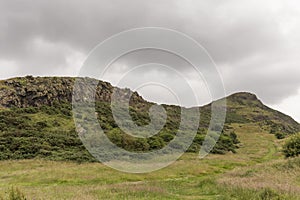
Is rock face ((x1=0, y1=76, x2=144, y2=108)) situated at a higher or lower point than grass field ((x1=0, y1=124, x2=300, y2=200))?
higher

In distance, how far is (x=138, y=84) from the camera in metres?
26.3

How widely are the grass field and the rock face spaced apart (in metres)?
43.3

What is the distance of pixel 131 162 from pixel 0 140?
22827mm

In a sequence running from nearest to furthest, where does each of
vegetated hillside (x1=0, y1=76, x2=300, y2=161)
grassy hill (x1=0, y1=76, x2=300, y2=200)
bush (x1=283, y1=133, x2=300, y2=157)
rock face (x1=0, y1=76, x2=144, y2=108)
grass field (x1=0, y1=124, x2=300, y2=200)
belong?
grass field (x1=0, y1=124, x2=300, y2=200) → grassy hill (x1=0, y1=76, x2=300, y2=200) → bush (x1=283, y1=133, x2=300, y2=157) → vegetated hillside (x1=0, y1=76, x2=300, y2=161) → rock face (x1=0, y1=76, x2=144, y2=108)

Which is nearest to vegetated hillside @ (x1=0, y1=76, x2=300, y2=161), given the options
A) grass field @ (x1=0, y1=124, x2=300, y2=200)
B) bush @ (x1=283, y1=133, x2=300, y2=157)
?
grass field @ (x1=0, y1=124, x2=300, y2=200)

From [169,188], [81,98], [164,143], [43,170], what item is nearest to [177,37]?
[169,188]

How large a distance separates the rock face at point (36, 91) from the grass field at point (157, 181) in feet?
142

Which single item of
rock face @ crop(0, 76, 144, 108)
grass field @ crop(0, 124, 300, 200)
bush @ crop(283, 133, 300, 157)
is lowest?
grass field @ crop(0, 124, 300, 200)

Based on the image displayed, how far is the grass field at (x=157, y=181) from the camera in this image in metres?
18.7

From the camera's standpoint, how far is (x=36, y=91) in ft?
300

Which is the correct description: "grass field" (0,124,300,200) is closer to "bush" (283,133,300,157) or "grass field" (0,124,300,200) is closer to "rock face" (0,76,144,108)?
"bush" (283,133,300,157)

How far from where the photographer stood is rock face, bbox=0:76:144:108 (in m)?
86.0

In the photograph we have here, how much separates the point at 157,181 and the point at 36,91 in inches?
2791

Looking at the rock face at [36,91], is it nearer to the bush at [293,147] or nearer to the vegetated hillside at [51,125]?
the vegetated hillside at [51,125]
